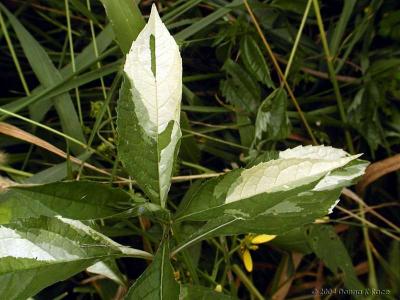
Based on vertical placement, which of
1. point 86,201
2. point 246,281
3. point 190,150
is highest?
point 86,201

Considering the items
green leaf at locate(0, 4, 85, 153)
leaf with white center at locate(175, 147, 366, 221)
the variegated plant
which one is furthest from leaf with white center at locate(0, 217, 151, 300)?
green leaf at locate(0, 4, 85, 153)

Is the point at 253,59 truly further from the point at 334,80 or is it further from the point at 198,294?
the point at 198,294

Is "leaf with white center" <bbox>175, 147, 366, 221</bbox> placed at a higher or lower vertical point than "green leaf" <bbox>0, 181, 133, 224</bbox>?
lower

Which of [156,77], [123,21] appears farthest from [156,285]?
[123,21]

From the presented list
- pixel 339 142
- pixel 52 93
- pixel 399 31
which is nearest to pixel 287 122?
pixel 339 142

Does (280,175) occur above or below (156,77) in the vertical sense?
below

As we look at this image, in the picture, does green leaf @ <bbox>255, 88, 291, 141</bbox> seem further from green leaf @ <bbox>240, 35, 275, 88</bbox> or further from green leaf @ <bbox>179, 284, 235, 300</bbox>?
green leaf @ <bbox>179, 284, 235, 300</bbox>

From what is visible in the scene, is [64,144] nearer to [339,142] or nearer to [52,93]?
[52,93]

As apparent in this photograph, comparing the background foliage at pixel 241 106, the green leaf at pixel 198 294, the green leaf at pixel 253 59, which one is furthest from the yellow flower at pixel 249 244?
the green leaf at pixel 253 59
